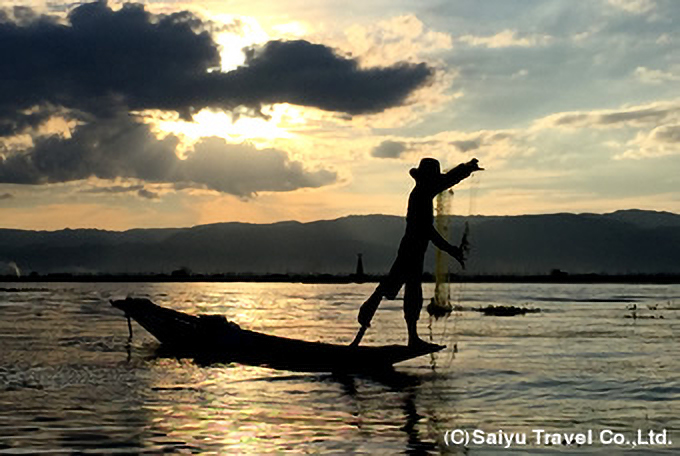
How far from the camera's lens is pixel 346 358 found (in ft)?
74.7

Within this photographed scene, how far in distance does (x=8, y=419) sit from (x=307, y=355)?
9.38 m

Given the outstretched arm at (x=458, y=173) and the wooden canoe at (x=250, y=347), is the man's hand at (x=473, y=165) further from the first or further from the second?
the wooden canoe at (x=250, y=347)

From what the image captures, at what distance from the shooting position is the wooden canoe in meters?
22.6

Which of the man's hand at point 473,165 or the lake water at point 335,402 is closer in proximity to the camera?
the lake water at point 335,402

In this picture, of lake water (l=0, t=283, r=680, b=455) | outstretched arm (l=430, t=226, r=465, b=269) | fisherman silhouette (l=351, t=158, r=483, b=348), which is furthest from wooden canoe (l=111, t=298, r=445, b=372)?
outstretched arm (l=430, t=226, r=465, b=269)

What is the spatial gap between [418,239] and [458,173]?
1768 mm

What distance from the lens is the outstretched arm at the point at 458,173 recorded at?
21656 millimetres

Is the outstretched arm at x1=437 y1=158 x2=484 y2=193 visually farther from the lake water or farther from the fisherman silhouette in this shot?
the lake water

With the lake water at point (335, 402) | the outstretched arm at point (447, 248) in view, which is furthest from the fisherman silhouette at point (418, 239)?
the lake water at point (335, 402)

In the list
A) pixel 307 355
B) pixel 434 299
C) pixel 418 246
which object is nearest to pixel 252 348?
pixel 307 355

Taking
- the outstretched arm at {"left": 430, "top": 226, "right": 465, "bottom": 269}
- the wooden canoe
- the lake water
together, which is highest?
the outstretched arm at {"left": 430, "top": 226, "right": 465, "bottom": 269}

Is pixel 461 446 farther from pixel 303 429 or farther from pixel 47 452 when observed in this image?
pixel 47 452

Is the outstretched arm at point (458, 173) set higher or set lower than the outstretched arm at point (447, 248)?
higher

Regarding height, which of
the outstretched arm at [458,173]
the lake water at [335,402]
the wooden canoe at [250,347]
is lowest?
the lake water at [335,402]
